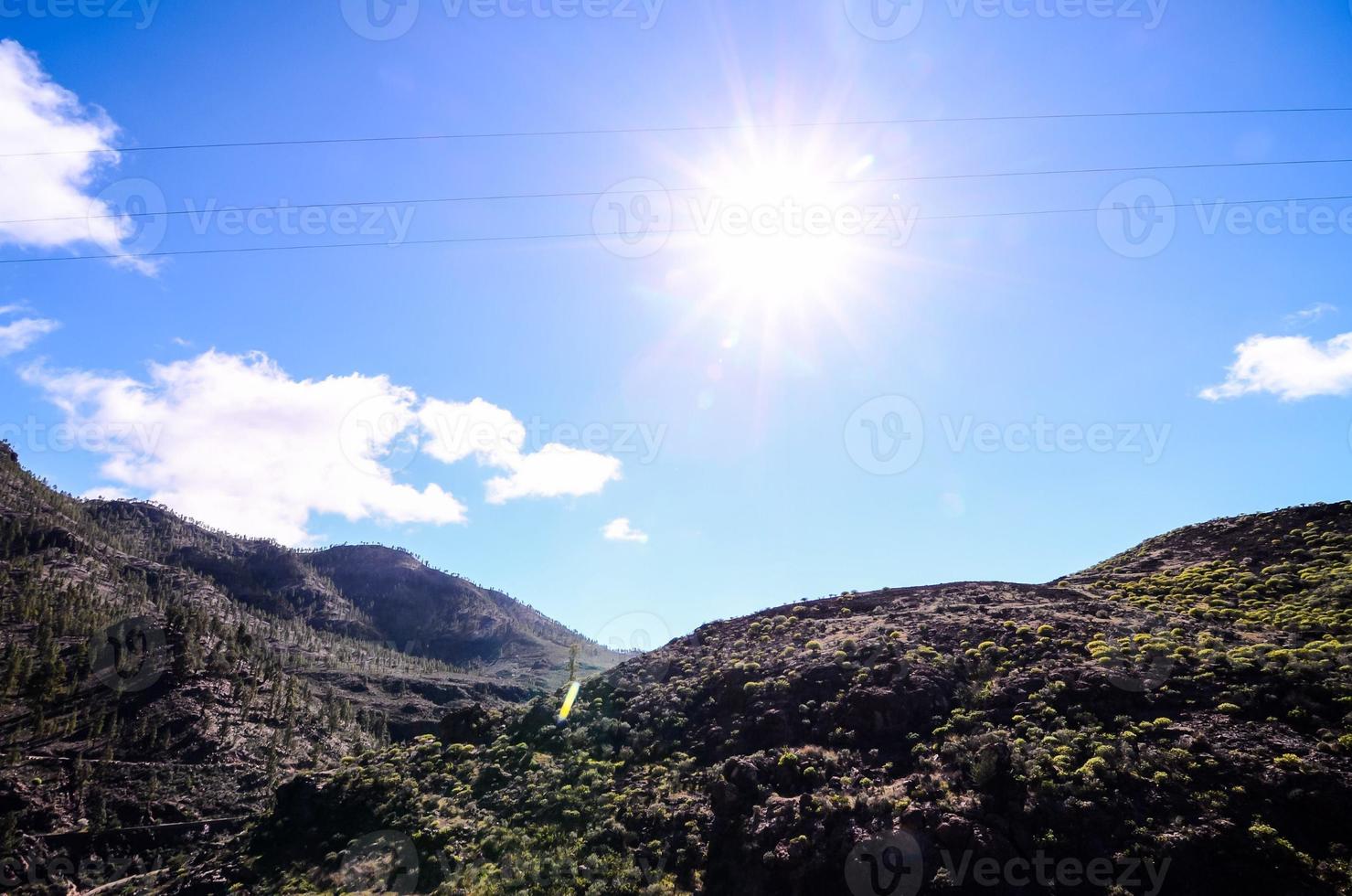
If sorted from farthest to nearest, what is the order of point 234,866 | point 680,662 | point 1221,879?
point 680,662, point 234,866, point 1221,879

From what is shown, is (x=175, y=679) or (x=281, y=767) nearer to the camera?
(x=281, y=767)

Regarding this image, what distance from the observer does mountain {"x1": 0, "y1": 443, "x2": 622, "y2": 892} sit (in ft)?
185

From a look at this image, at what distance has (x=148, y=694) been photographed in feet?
253

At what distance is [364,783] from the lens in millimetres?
39688

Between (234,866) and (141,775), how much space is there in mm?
39977

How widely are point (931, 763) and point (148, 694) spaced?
89433 millimetres

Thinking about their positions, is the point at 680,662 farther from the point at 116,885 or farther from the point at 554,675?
the point at 554,675

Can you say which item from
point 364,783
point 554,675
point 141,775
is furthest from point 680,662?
point 554,675

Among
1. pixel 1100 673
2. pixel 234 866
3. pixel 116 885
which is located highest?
pixel 1100 673

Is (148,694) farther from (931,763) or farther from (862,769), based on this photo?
(931,763)

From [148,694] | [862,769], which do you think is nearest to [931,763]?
[862,769]

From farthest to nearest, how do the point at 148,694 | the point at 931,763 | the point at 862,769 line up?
the point at 148,694
the point at 862,769
the point at 931,763

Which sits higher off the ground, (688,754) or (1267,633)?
(1267,633)

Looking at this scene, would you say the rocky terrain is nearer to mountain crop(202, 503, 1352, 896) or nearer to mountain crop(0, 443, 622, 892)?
mountain crop(202, 503, 1352, 896)
